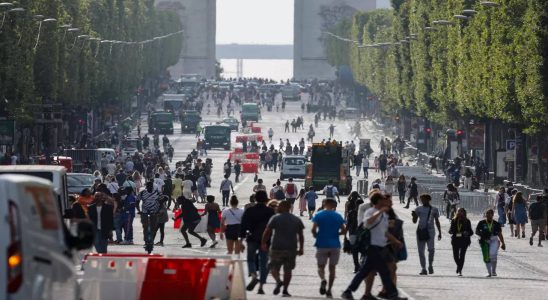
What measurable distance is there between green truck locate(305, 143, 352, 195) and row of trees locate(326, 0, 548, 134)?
5982mm

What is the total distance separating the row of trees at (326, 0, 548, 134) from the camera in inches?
2485

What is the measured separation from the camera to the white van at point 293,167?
91125 mm

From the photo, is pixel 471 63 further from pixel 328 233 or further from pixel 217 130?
pixel 328 233

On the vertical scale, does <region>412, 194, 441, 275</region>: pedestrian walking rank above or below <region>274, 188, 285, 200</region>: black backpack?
above

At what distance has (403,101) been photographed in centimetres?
11888

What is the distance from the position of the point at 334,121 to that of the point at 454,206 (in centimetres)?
9793

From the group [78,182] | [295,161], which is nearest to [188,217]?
[78,182]

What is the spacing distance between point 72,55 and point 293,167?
1677 cm

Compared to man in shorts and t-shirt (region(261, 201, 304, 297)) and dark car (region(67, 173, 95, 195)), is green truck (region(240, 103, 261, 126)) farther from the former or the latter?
man in shorts and t-shirt (region(261, 201, 304, 297))

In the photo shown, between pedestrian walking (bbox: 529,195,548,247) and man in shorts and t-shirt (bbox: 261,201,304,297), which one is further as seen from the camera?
pedestrian walking (bbox: 529,195,548,247)

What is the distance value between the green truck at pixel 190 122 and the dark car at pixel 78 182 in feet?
269

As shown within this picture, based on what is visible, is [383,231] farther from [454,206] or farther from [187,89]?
[187,89]

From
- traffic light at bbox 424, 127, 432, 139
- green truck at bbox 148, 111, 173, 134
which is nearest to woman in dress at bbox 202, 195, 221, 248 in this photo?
traffic light at bbox 424, 127, 432, 139

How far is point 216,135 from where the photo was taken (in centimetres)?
12344
